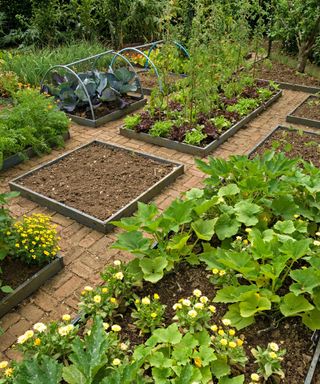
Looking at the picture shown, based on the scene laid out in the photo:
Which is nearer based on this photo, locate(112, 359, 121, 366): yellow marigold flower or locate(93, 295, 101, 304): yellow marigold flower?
locate(112, 359, 121, 366): yellow marigold flower

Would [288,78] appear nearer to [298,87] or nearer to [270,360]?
[298,87]

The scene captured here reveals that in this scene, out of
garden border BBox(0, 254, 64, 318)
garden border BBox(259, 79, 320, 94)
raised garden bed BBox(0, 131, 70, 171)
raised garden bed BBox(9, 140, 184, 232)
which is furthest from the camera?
garden border BBox(259, 79, 320, 94)

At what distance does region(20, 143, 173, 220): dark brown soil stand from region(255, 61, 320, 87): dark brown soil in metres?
4.37

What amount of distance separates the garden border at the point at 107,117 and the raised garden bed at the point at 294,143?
2521 mm

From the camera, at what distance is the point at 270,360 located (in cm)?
237

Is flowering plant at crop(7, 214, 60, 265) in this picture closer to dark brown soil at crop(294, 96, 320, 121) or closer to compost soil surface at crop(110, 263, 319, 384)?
compost soil surface at crop(110, 263, 319, 384)

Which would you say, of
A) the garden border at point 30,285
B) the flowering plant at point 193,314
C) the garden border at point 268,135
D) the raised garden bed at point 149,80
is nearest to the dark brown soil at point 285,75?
the raised garden bed at point 149,80

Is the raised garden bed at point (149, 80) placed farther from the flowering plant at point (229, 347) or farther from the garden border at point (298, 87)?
the flowering plant at point (229, 347)

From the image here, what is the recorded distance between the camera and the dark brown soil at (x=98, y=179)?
4395mm

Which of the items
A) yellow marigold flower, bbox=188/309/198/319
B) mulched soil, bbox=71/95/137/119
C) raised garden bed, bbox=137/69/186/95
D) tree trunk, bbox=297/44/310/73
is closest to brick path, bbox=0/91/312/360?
mulched soil, bbox=71/95/137/119

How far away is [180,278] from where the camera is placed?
10.5ft

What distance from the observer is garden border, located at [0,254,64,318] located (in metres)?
3.13

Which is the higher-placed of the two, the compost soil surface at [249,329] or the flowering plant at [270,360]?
the flowering plant at [270,360]

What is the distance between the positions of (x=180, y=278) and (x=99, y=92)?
4296mm
